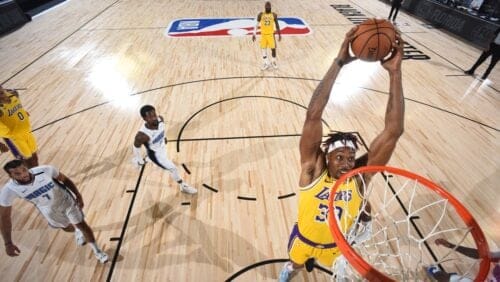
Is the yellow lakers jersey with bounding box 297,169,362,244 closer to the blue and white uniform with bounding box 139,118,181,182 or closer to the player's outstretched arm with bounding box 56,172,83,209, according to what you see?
the blue and white uniform with bounding box 139,118,181,182

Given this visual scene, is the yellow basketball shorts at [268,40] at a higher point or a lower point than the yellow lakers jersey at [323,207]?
lower

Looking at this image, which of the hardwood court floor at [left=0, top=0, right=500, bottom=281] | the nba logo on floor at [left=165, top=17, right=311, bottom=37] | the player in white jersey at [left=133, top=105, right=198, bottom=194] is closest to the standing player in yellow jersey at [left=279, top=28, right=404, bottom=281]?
the hardwood court floor at [left=0, top=0, right=500, bottom=281]

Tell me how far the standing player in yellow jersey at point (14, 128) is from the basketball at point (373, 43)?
4.46 m

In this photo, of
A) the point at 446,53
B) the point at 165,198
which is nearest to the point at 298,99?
the point at 165,198

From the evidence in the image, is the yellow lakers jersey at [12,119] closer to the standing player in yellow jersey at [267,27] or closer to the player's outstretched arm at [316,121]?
the player's outstretched arm at [316,121]

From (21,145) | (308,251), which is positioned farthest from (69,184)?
(308,251)

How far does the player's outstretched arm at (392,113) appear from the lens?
191 centimetres

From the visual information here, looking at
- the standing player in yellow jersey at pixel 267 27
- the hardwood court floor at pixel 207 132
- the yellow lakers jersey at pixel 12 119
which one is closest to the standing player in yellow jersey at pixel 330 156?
the hardwood court floor at pixel 207 132

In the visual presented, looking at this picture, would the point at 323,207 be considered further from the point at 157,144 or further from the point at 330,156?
the point at 157,144

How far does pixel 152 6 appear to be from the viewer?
47.2 ft

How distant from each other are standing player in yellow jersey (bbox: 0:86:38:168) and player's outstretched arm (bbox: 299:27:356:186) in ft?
13.4

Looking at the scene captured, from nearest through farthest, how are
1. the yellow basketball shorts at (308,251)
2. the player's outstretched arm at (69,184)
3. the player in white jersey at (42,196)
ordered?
the yellow basketball shorts at (308,251) → the player in white jersey at (42,196) → the player's outstretched arm at (69,184)

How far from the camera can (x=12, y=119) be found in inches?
151

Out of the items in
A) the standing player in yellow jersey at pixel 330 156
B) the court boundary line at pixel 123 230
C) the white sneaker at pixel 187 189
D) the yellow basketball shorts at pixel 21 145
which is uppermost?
the standing player in yellow jersey at pixel 330 156
